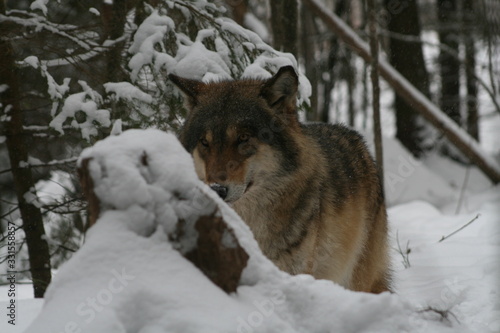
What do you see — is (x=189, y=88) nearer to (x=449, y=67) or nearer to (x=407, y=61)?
(x=407, y=61)

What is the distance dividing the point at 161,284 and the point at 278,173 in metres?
1.99

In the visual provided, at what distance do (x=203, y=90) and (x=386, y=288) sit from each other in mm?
2474

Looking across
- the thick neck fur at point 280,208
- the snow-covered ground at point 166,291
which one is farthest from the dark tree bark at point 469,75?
the snow-covered ground at point 166,291

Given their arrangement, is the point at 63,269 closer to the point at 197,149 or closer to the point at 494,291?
the point at 197,149

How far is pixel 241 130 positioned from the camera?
4059 mm

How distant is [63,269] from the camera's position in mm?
2447

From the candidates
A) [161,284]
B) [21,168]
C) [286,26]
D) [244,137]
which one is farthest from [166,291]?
[286,26]

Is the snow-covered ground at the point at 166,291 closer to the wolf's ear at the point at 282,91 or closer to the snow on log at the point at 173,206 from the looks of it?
the snow on log at the point at 173,206

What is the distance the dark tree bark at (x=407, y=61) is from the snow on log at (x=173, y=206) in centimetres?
1259

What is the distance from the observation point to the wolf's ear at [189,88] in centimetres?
445

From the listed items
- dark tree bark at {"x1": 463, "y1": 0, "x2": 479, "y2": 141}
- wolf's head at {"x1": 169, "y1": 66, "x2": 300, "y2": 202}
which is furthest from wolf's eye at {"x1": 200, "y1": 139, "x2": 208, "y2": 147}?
dark tree bark at {"x1": 463, "y1": 0, "x2": 479, "y2": 141}

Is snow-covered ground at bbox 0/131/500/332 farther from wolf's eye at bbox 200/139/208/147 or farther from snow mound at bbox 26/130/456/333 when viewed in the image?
wolf's eye at bbox 200/139/208/147

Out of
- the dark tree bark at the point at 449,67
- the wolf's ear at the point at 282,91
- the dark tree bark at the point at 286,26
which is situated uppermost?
the dark tree bark at the point at 286,26

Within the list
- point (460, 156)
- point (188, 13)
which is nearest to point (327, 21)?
point (188, 13)
